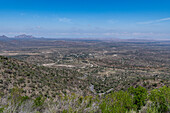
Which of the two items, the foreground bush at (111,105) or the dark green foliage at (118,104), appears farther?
the foreground bush at (111,105)

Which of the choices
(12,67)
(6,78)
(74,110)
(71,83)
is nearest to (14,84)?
(6,78)

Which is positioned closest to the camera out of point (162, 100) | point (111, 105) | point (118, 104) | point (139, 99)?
point (111, 105)

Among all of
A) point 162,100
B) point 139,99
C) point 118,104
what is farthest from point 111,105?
point 162,100

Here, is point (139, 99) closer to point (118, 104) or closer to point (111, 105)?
point (118, 104)

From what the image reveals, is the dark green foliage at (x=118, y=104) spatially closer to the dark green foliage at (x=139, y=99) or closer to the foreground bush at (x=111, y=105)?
the foreground bush at (x=111, y=105)

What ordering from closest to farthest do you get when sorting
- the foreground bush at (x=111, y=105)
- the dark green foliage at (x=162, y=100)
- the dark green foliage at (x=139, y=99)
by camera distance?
the foreground bush at (x=111, y=105)
the dark green foliage at (x=162, y=100)
the dark green foliage at (x=139, y=99)

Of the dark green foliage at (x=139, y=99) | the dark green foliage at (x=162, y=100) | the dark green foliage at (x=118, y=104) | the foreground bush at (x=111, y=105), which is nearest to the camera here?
the dark green foliage at (x=118, y=104)

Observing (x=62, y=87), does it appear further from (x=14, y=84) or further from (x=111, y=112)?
(x=111, y=112)

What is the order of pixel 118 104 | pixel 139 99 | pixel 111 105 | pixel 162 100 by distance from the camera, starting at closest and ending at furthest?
pixel 111 105 → pixel 118 104 → pixel 162 100 → pixel 139 99

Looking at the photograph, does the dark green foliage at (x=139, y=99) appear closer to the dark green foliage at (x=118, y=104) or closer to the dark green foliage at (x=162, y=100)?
the dark green foliage at (x=118, y=104)

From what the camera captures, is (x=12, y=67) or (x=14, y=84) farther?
(x=12, y=67)

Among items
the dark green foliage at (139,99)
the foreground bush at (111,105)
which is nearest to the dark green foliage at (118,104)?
the foreground bush at (111,105)
